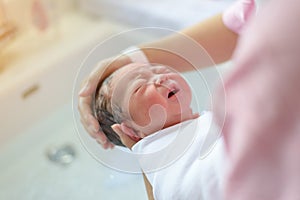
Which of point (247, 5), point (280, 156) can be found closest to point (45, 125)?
point (247, 5)

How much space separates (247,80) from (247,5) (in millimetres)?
527

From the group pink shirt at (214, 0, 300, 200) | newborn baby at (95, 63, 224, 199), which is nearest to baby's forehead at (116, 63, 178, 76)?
newborn baby at (95, 63, 224, 199)

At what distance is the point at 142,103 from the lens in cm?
71

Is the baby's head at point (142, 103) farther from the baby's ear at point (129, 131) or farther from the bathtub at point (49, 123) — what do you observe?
the bathtub at point (49, 123)

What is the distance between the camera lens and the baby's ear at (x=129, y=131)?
709 mm

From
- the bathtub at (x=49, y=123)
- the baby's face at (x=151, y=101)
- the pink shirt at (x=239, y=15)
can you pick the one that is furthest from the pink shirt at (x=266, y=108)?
the bathtub at (x=49, y=123)

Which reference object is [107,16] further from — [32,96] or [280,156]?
[280,156]

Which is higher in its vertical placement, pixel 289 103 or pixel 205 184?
pixel 289 103

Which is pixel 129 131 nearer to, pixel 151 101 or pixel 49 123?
pixel 151 101

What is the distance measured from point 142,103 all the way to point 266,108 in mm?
387

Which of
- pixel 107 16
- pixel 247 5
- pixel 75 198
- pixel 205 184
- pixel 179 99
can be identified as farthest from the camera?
pixel 107 16

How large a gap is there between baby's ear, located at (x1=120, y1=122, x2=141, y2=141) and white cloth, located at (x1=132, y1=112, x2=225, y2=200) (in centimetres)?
3

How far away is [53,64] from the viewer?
122 centimetres

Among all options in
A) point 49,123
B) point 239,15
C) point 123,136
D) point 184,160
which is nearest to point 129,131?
point 123,136
